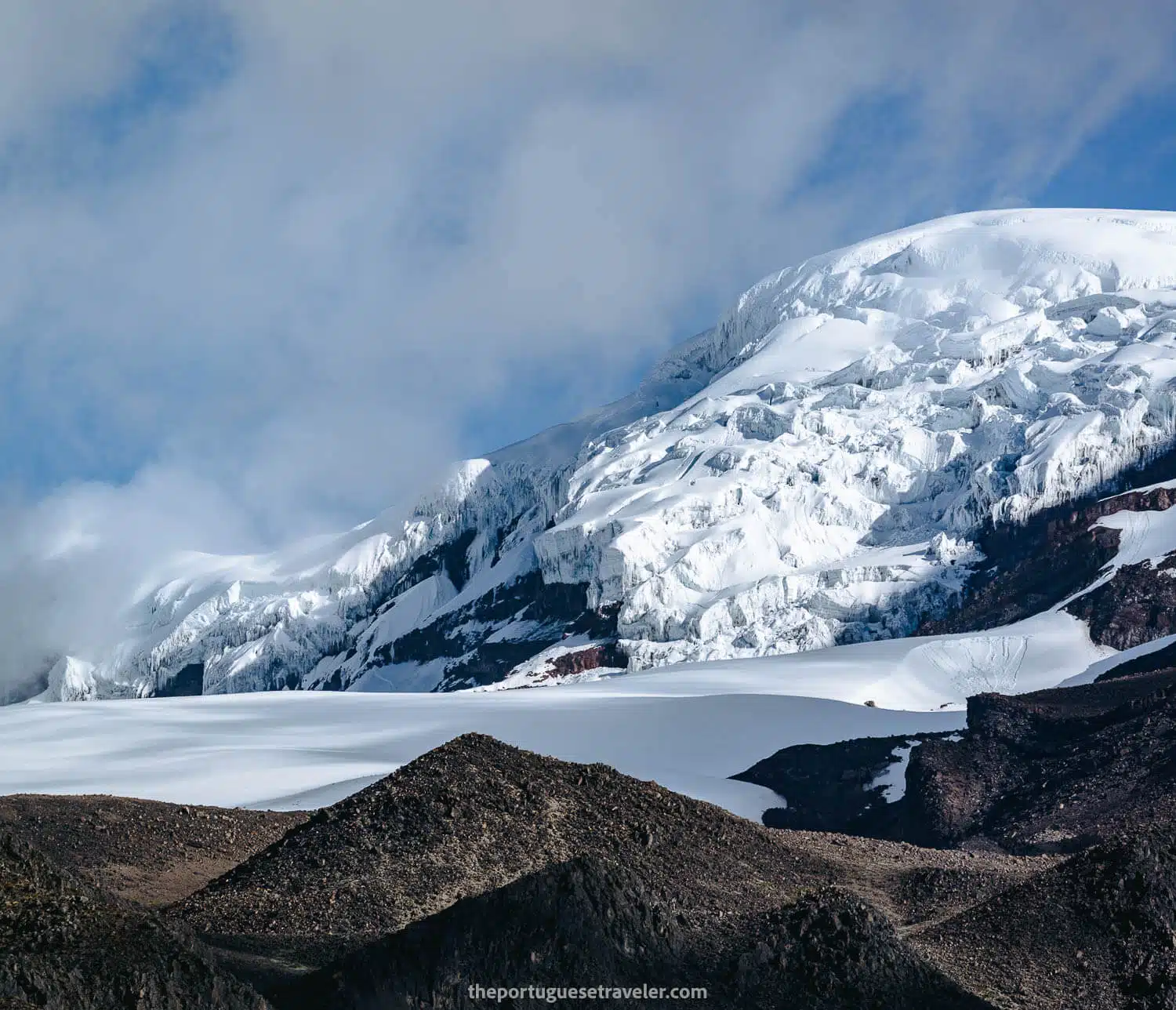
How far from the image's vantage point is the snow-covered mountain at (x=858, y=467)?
14225 cm

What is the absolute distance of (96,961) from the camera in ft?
54.3

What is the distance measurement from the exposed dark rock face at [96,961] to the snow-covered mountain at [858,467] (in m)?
121

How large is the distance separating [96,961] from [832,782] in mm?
44102

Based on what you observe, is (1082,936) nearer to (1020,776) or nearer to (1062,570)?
(1020,776)

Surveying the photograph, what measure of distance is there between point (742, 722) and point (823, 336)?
130m

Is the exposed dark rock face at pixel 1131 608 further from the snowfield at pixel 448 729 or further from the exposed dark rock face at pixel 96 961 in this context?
the exposed dark rock face at pixel 96 961

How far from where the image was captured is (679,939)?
20672 millimetres

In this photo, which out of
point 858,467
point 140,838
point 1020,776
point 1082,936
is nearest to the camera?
point 1082,936

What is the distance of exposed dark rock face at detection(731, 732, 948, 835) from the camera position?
5362 cm

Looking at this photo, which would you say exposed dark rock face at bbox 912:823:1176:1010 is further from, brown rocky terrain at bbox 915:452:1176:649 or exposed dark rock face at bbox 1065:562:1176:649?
brown rocky terrain at bbox 915:452:1176:649

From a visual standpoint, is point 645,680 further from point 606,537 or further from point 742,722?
point 606,537

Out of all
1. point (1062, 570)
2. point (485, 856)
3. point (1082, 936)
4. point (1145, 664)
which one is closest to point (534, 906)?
point (485, 856)

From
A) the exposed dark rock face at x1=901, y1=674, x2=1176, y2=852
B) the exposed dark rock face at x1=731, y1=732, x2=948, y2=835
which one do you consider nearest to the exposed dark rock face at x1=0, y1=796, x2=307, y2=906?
the exposed dark rock face at x1=901, y1=674, x2=1176, y2=852

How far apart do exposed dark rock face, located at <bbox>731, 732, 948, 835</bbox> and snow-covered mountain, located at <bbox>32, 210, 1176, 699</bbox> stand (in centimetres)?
7581
